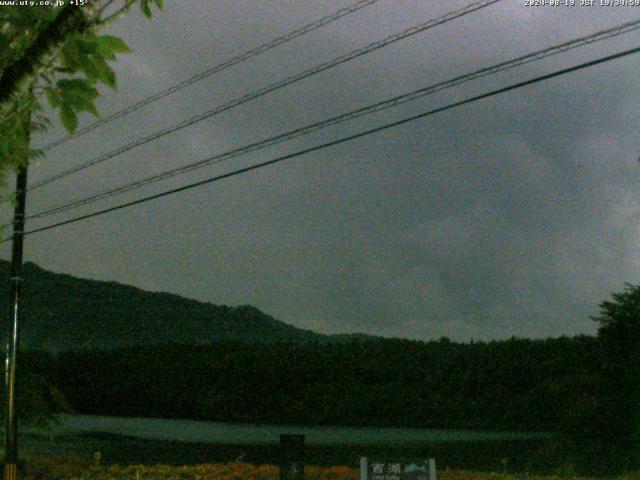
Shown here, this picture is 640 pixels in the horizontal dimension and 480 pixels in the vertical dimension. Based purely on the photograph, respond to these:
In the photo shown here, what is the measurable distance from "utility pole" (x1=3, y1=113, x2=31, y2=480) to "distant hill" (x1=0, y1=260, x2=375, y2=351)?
3563cm

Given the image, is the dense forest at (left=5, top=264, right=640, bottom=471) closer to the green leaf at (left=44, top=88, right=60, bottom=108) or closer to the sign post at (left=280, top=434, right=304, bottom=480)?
the sign post at (left=280, top=434, right=304, bottom=480)

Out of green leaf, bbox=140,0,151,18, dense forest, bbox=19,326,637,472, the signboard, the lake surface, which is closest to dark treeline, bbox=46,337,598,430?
dense forest, bbox=19,326,637,472

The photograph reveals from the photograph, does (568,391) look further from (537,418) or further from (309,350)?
(309,350)

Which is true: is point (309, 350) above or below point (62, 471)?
above

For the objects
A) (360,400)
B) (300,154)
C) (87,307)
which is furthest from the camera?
(87,307)

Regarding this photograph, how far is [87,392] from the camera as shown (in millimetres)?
38688

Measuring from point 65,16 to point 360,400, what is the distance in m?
28.6

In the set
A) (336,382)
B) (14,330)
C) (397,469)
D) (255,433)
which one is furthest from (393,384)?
(397,469)

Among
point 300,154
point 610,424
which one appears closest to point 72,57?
point 300,154

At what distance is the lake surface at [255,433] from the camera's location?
26516 millimetres

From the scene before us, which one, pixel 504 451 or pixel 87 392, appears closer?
pixel 504 451

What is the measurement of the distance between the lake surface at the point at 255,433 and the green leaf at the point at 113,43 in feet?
72.5

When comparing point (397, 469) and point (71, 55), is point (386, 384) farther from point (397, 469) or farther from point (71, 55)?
point (71, 55)

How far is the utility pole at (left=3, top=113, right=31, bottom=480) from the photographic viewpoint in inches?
642
